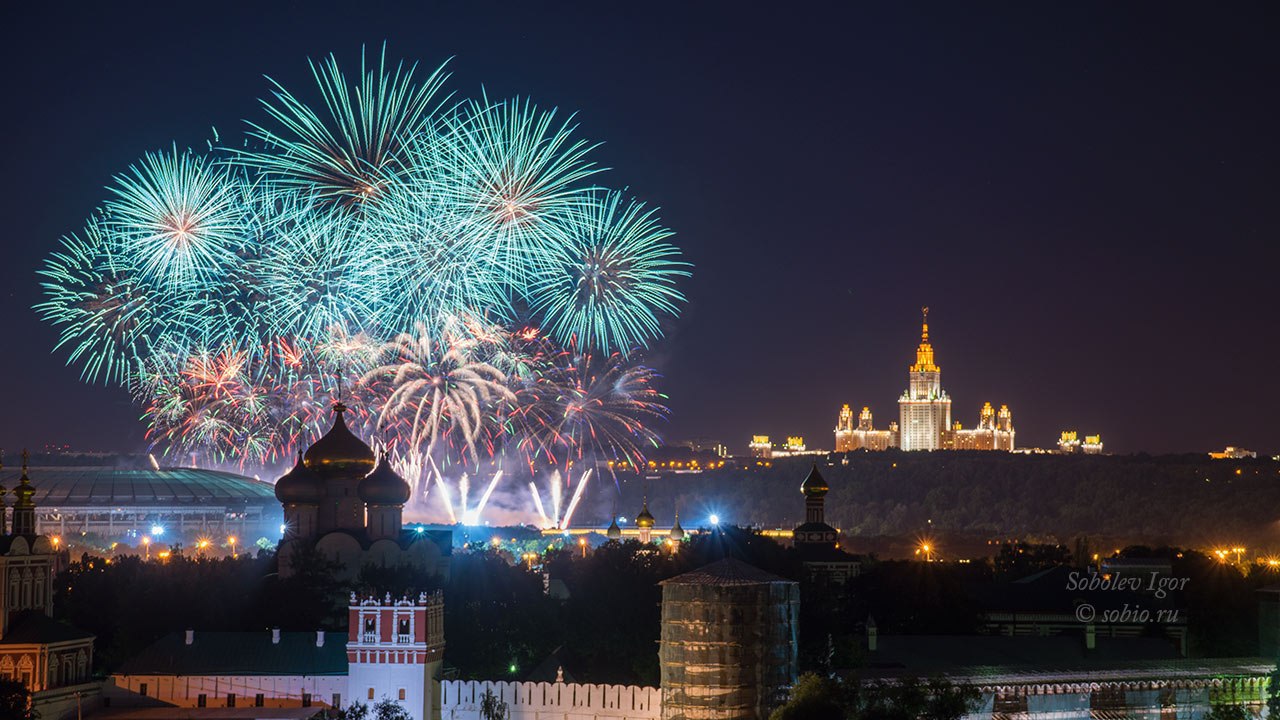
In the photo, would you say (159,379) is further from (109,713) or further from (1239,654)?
(1239,654)

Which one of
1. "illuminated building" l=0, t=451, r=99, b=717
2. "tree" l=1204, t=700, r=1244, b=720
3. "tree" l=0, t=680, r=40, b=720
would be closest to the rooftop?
"tree" l=1204, t=700, r=1244, b=720

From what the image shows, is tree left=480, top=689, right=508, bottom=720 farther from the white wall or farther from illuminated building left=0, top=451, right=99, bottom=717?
illuminated building left=0, top=451, right=99, bottom=717

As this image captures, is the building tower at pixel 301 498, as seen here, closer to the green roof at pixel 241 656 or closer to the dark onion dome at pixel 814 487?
the green roof at pixel 241 656

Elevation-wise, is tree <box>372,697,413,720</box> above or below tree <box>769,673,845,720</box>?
below

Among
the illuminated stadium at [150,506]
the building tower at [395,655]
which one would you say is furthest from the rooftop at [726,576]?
the illuminated stadium at [150,506]

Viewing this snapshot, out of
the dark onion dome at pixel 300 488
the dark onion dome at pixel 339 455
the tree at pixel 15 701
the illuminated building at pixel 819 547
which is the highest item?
the dark onion dome at pixel 339 455

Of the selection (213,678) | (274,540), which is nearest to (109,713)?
(213,678)
